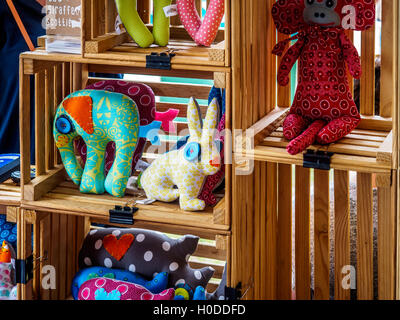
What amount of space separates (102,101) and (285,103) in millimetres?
600

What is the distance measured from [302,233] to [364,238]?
221 mm

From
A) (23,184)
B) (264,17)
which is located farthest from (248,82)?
(23,184)

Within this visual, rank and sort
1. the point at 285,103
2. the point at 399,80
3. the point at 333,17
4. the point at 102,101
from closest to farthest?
the point at 399,80
the point at 333,17
the point at 102,101
the point at 285,103

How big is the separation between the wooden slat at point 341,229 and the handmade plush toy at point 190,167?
0.50 meters

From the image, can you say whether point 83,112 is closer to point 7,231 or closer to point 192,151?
point 192,151

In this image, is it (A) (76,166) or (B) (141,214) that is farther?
(A) (76,166)

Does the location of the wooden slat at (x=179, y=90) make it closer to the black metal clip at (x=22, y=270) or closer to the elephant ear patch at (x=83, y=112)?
the elephant ear patch at (x=83, y=112)

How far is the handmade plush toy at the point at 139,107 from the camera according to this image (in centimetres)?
231

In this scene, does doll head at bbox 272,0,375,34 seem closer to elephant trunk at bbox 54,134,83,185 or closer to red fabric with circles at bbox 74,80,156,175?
red fabric with circles at bbox 74,80,156,175

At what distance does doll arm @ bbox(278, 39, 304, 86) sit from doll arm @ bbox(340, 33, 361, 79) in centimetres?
13

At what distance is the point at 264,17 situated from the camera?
7.22ft

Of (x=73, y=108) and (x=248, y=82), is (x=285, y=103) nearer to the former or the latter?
(x=248, y=82)

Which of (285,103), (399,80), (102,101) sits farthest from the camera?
(285,103)

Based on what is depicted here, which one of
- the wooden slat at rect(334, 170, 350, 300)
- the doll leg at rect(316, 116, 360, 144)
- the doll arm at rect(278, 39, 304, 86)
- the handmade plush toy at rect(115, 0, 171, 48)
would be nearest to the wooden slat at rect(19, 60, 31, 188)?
the handmade plush toy at rect(115, 0, 171, 48)
